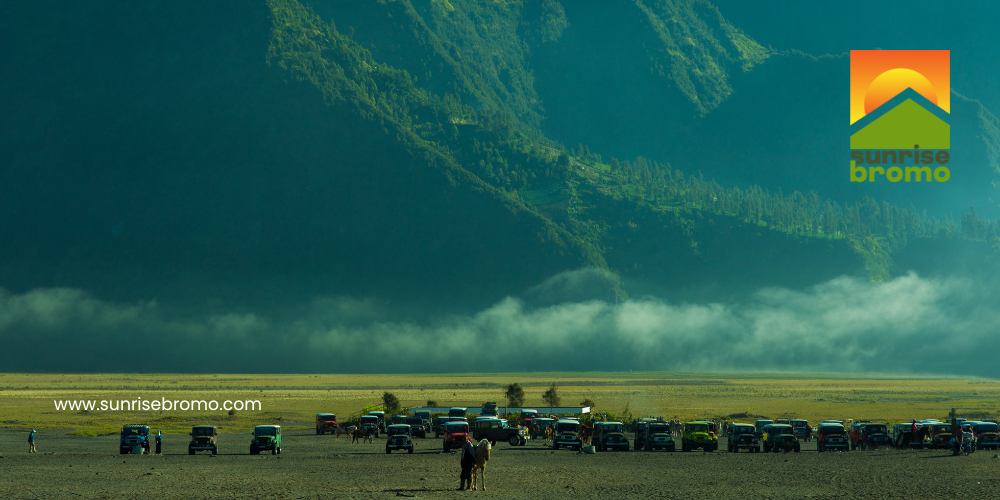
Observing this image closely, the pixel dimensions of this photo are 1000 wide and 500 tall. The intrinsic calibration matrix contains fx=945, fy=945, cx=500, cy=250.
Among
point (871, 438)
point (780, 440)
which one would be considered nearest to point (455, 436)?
point (780, 440)

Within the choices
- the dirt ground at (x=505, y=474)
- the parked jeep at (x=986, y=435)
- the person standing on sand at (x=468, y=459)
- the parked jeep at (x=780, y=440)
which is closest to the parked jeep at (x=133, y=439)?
the dirt ground at (x=505, y=474)

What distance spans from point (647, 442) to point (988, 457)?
797 inches

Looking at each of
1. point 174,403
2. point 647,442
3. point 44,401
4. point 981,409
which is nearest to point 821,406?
point 981,409

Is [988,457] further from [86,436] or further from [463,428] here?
[86,436]

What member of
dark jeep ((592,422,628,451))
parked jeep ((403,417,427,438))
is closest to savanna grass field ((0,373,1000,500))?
dark jeep ((592,422,628,451))

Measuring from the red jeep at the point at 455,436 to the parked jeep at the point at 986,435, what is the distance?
3354 cm

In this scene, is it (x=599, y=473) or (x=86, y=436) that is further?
(x=86, y=436)

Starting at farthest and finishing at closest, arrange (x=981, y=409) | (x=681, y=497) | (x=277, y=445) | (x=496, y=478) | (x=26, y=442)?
(x=981, y=409) < (x=26, y=442) < (x=277, y=445) < (x=496, y=478) < (x=681, y=497)

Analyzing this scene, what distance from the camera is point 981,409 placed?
120 m

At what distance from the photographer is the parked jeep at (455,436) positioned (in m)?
59.5

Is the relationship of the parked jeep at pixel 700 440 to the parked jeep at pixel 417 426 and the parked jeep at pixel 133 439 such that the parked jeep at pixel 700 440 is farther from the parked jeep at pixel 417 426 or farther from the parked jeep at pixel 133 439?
the parked jeep at pixel 133 439

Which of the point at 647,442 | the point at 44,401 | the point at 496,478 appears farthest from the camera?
the point at 44,401

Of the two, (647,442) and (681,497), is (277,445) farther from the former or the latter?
(681,497)

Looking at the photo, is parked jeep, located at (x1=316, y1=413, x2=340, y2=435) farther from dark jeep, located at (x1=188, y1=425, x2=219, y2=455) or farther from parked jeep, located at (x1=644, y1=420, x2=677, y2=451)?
parked jeep, located at (x1=644, y1=420, x2=677, y2=451)
